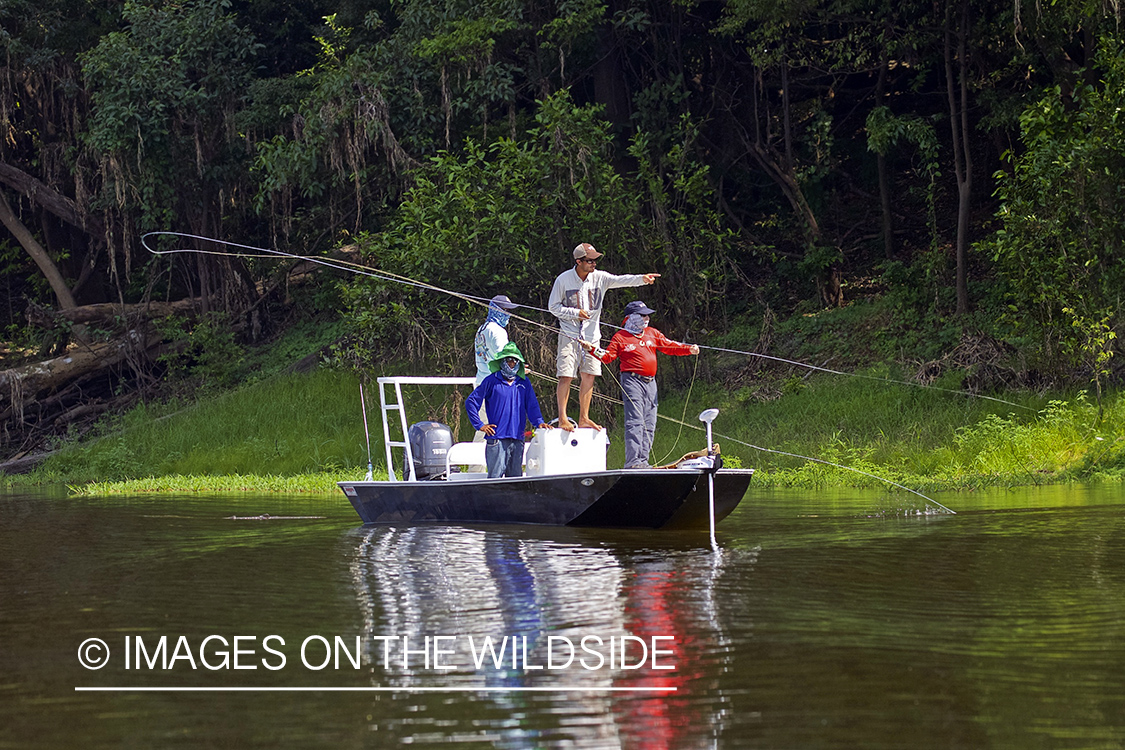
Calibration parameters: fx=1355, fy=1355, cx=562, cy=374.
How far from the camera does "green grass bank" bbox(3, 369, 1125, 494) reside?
1342 cm

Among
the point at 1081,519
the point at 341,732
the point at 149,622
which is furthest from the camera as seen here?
the point at 1081,519

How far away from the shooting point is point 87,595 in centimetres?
707

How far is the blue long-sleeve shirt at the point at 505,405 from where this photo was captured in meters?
10.4

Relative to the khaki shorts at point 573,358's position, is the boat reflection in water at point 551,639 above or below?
below

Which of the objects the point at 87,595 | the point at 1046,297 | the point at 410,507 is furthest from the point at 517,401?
the point at 1046,297

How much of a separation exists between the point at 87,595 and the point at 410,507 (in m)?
4.05

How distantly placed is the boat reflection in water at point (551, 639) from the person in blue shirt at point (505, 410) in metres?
1.57

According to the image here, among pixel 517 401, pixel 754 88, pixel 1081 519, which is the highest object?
pixel 754 88

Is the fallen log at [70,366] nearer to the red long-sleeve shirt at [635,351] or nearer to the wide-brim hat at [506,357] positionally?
the wide-brim hat at [506,357]

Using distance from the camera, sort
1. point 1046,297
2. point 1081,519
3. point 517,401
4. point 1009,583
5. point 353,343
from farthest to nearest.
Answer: point 353,343 → point 1046,297 → point 517,401 → point 1081,519 → point 1009,583

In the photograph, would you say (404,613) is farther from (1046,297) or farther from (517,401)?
(1046,297)

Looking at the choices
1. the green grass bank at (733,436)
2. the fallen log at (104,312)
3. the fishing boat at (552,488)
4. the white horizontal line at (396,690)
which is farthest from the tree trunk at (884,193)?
the white horizontal line at (396,690)

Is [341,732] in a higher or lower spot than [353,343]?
lower

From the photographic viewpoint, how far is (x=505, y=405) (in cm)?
1036
